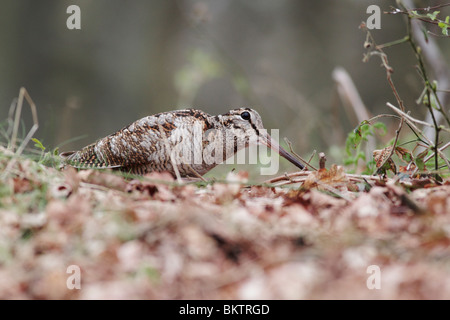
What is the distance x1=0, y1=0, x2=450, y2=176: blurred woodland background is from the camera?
9102 millimetres

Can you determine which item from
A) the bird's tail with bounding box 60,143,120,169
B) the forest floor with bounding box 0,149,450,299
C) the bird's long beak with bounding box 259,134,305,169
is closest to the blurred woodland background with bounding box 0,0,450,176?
the bird's long beak with bounding box 259,134,305,169

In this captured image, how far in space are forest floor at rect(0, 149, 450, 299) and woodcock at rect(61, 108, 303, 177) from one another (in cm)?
91

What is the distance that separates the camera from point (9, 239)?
6.15ft

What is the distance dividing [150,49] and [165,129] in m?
7.44

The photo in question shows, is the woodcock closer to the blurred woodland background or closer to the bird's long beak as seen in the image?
the bird's long beak

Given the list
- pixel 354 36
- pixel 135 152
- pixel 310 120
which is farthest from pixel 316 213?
pixel 354 36

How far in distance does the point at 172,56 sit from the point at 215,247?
9162 millimetres

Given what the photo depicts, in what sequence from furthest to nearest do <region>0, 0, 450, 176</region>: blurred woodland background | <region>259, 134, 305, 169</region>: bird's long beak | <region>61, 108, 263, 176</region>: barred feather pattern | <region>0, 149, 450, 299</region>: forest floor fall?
1. <region>0, 0, 450, 176</region>: blurred woodland background
2. <region>259, 134, 305, 169</region>: bird's long beak
3. <region>61, 108, 263, 176</region>: barred feather pattern
4. <region>0, 149, 450, 299</region>: forest floor

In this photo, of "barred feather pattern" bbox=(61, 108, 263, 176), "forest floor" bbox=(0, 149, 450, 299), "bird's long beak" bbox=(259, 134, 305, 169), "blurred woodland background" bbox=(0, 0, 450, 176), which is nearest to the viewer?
"forest floor" bbox=(0, 149, 450, 299)

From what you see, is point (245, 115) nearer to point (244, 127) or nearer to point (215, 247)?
point (244, 127)

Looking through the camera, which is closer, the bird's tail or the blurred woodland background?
the bird's tail

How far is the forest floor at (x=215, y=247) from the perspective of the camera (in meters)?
1.62

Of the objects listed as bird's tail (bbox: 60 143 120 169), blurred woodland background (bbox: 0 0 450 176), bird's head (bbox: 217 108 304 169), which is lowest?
bird's tail (bbox: 60 143 120 169)

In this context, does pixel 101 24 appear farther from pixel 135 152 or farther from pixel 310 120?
pixel 135 152
